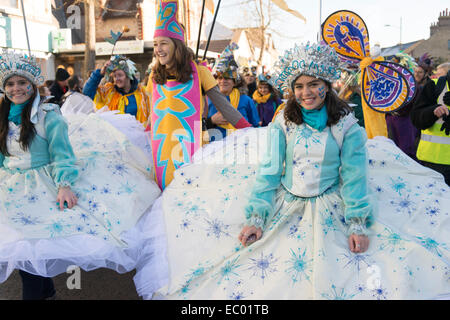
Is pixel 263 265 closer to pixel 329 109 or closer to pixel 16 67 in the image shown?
pixel 329 109

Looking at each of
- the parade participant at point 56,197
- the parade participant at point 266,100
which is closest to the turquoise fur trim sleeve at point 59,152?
the parade participant at point 56,197

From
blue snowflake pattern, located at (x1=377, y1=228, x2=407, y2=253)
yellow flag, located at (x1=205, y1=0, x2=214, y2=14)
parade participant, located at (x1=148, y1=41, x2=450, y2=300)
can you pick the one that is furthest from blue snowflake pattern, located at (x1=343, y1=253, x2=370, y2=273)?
yellow flag, located at (x1=205, y1=0, x2=214, y2=14)

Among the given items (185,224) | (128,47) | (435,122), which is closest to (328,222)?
(185,224)

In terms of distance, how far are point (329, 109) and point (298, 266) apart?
91 centimetres

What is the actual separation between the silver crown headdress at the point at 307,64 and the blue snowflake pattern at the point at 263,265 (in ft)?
3.28

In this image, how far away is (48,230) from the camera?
85.0 inches

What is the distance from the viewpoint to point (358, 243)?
1824 millimetres

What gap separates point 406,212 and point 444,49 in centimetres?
3798

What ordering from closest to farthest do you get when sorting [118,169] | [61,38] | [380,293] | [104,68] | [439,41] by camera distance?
[380,293] < [118,169] < [104,68] < [61,38] < [439,41]

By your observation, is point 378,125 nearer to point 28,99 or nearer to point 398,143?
point 398,143

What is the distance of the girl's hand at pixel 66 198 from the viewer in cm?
234

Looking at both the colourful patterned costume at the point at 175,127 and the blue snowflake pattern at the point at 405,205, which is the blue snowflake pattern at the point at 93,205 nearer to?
the colourful patterned costume at the point at 175,127

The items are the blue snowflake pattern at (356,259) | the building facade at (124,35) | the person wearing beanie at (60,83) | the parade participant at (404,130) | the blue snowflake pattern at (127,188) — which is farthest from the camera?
the building facade at (124,35)
